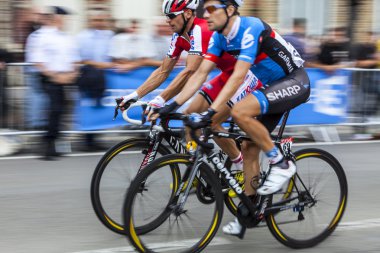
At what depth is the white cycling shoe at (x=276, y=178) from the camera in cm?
507

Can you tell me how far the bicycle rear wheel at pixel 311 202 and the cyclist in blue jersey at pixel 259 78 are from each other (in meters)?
0.28

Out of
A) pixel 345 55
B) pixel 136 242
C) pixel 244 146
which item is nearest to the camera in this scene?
pixel 136 242

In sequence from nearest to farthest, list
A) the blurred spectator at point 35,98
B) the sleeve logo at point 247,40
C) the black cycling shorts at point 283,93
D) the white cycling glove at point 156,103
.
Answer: the sleeve logo at point 247,40
the black cycling shorts at point 283,93
the white cycling glove at point 156,103
the blurred spectator at point 35,98

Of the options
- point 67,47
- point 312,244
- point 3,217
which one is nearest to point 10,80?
point 67,47

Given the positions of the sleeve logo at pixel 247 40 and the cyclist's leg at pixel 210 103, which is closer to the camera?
the sleeve logo at pixel 247 40

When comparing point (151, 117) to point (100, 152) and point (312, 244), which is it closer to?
point (312, 244)

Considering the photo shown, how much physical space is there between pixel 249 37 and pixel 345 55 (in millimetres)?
7241

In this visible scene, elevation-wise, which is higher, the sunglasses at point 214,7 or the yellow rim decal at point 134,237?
the sunglasses at point 214,7

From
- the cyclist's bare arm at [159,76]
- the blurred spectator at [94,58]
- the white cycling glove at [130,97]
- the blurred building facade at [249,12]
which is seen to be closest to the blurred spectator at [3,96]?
the blurred spectator at [94,58]

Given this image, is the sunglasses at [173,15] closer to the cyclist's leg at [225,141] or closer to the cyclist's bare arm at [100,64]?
the cyclist's leg at [225,141]

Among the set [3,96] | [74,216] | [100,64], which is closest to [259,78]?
[74,216]

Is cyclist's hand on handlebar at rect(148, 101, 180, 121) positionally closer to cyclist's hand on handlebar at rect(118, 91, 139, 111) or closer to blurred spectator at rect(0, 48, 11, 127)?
cyclist's hand on handlebar at rect(118, 91, 139, 111)

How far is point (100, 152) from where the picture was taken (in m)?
9.34

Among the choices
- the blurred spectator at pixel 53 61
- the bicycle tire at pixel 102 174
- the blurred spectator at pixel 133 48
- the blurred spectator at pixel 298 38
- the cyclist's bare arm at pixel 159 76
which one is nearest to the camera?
the bicycle tire at pixel 102 174
